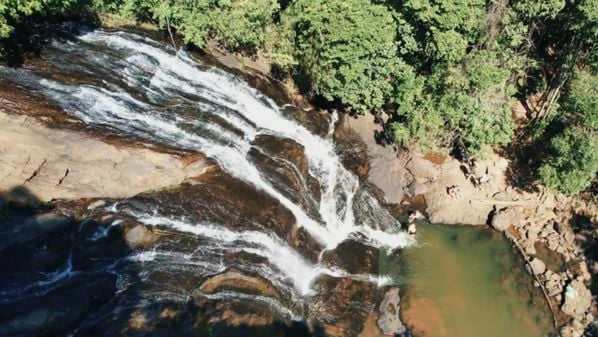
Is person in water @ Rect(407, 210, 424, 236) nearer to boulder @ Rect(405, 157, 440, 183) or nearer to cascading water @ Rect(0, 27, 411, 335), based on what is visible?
cascading water @ Rect(0, 27, 411, 335)

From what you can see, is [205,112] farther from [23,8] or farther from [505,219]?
[505,219]

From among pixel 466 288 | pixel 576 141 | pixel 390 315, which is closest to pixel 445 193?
pixel 466 288

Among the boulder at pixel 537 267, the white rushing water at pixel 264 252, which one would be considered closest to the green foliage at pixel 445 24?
the boulder at pixel 537 267

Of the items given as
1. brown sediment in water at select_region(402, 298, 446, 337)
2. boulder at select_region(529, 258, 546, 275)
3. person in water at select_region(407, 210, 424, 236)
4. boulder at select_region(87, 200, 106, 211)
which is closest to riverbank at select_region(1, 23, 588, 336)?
person in water at select_region(407, 210, 424, 236)

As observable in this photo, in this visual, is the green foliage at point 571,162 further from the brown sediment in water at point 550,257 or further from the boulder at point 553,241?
the brown sediment in water at point 550,257

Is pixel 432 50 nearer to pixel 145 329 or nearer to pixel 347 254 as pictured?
pixel 347 254

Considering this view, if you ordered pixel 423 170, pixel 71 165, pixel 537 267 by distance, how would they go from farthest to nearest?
pixel 423 170, pixel 537 267, pixel 71 165
